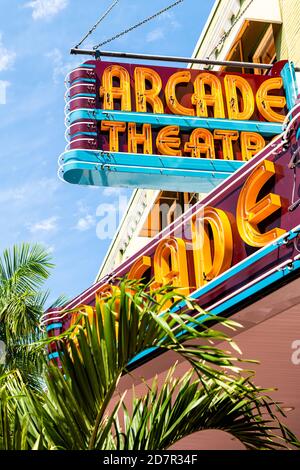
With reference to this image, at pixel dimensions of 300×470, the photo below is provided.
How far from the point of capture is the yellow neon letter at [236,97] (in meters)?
10.9

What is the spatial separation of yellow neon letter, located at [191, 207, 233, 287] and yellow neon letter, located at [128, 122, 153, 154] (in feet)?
7.29

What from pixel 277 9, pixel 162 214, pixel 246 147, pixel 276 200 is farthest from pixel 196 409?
pixel 162 214

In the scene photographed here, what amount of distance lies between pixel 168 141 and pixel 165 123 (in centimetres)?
35

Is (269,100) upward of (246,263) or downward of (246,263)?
upward

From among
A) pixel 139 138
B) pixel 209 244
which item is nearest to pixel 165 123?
pixel 139 138

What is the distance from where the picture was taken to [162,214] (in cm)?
1834

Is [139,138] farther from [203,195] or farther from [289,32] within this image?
[203,195]

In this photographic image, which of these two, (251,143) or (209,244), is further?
(251,143)

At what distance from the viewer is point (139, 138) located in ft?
33.8

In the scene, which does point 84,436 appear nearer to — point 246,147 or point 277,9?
point 246,147

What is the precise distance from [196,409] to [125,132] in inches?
241

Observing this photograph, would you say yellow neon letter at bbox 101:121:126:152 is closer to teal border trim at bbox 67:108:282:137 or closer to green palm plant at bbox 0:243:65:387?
teal border trim at bbox 67:108:282:137

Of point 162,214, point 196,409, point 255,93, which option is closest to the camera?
point 196,409

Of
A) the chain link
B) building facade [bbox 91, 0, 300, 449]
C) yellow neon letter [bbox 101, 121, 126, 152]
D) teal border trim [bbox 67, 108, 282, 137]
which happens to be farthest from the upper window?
yellow neon letter [bbox 101, 121, 126, 152]
